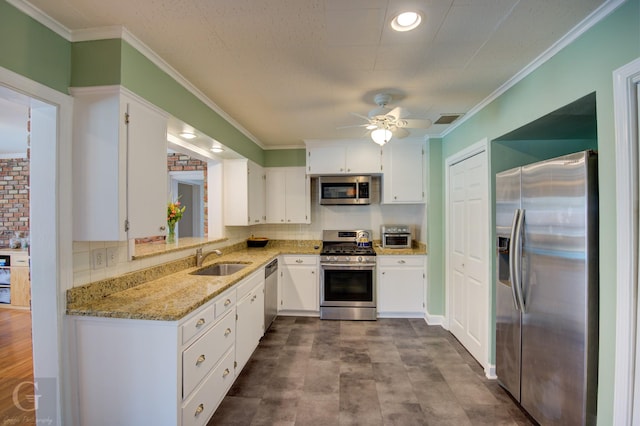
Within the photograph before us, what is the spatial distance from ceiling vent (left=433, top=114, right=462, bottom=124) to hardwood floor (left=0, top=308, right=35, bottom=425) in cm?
421

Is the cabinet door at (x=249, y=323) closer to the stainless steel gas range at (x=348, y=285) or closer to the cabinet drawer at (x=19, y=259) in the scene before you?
the stainless steel gas range at (x=348, y=285)

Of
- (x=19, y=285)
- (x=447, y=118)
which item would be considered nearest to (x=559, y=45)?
(x=447, y=118)

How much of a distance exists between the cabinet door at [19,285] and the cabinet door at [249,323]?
3673mm

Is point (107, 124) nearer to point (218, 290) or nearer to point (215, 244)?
point (218, 290)

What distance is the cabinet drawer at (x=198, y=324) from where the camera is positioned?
1467mm

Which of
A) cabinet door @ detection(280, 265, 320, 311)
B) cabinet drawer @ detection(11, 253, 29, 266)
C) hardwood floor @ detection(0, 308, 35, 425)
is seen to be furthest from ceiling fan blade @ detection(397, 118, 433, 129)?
cabinet drawer @ detection(11, 253, 29, 266)

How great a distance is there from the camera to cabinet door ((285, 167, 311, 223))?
408cm

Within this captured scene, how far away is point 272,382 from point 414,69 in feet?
8.95

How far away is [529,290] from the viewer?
1.80 meters

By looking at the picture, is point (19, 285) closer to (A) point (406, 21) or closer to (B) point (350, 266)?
(B) point (350, 266)

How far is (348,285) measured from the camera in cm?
362

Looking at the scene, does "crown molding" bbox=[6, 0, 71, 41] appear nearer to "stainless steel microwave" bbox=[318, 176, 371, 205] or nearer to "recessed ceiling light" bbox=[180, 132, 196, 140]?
"recessed ceiling light" bbox=[180, 132, 196, 140]

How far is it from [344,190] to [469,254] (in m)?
1.80

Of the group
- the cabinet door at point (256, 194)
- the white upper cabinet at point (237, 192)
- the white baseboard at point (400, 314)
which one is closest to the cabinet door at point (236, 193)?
the white upper cabinet at point (237, 192)
